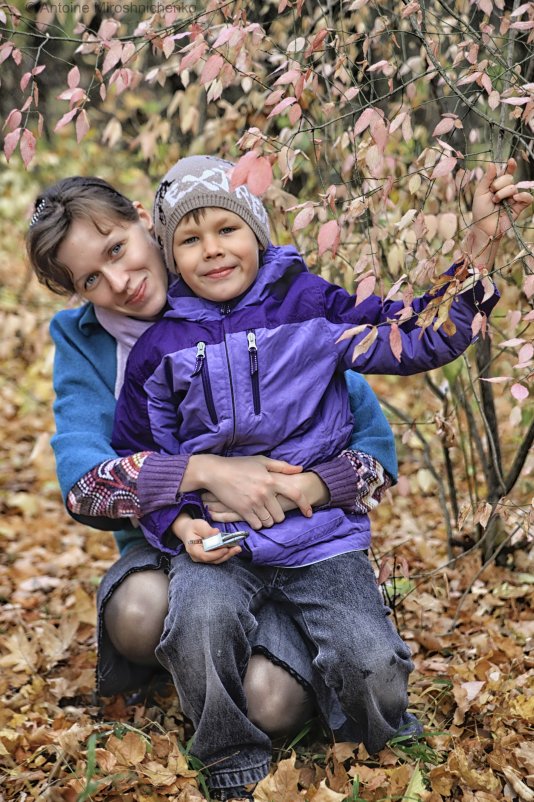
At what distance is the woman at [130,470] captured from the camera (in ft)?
6.86

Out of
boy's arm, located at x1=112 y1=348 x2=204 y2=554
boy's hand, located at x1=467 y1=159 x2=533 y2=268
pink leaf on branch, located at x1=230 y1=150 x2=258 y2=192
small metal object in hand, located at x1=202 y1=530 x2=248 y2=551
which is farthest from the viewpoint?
boy's arm, located at x1=112 y1=348 x2=204 y2=554

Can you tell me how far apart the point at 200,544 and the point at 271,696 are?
0.41 metres

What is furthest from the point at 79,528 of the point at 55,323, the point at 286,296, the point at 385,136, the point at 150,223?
the point at 385,136

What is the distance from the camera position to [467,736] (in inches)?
84.2

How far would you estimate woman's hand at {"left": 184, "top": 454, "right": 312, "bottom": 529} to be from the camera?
208cm

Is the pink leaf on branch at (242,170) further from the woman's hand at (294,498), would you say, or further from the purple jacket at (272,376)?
the woman's hand at (294,498)

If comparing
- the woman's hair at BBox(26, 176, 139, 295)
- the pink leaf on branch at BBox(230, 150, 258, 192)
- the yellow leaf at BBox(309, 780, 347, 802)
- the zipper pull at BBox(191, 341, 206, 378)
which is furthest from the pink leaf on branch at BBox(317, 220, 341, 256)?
the yellow leaf at BBox(309, 780, 347, 802)

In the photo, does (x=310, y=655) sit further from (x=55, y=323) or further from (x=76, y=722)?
(x=55, y=323)

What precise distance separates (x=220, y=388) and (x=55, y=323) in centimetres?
73

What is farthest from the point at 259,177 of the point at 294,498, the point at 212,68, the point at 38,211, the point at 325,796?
the point at 325,796

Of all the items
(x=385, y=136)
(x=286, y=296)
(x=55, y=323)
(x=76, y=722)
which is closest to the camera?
(x=385, y=136)

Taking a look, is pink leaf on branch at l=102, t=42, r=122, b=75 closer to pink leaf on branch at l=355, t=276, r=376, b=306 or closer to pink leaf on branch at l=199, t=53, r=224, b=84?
pink leaf on branch at l=199, t=53, r=224, b=84

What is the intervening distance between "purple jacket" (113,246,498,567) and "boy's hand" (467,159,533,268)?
0.23 m

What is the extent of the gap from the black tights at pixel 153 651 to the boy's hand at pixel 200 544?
0.19 m
